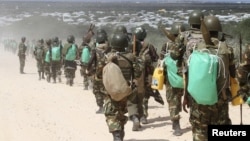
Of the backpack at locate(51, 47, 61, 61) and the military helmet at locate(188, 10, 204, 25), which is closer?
the military helmet at locate(188, 10, 204, 25)

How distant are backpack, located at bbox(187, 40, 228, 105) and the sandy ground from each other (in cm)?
337

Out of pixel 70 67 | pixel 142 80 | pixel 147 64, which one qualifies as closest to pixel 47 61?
pixel 70 67

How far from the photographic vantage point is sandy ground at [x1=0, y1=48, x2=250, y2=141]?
33.3 ft

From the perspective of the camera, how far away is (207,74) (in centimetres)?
621

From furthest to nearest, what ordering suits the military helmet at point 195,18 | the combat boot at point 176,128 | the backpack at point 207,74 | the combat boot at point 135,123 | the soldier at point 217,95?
the combat boot at point 135,123, the combat boot at point 176,128, the military helmet at point 195,18, the soldier at point 217,95, the backpack at point 207,74

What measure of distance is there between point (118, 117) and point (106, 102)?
1.02ft

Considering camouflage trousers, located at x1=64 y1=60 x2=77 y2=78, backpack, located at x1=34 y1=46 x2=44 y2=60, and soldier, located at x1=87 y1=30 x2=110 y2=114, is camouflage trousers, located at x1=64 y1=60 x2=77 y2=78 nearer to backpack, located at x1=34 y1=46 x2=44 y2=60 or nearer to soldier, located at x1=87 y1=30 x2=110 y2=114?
backpack, located at x1=34 y1=46 x2=44 y2=60

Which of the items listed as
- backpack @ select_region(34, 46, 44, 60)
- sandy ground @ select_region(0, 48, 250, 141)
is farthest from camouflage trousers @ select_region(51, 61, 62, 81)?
sandy ground @ select_region(0, 48, 250, 141)

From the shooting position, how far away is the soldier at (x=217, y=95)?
6496 mm

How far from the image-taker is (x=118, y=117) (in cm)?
821

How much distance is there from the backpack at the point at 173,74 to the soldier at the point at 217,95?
2406 millimetres

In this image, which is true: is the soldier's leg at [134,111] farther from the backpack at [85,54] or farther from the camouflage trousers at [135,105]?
the backpack at [85,54]

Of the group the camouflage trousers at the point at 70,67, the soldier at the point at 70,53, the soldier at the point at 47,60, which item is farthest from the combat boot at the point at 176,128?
the soldier at the point at 47,60

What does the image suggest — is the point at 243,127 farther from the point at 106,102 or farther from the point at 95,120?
the point at 95,120
